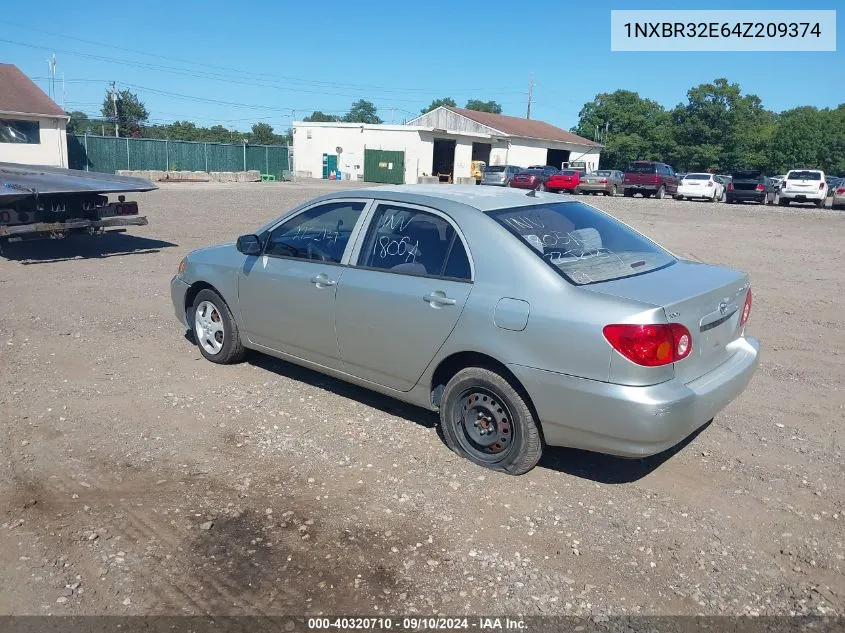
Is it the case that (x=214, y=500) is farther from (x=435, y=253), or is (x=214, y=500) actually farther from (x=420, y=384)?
(x=435, y=253)

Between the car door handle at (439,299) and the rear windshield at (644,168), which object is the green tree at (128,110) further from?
the car door handle at (439,299)

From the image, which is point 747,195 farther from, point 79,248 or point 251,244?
point 251,244

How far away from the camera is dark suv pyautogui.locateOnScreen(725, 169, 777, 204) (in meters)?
32.6

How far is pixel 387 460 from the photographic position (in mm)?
4473

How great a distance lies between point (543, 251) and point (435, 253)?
27.9 inches

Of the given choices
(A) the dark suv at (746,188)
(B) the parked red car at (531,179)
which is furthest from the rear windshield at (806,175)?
(B) the parked red car at (531,179)

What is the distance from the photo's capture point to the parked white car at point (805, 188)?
3005cm

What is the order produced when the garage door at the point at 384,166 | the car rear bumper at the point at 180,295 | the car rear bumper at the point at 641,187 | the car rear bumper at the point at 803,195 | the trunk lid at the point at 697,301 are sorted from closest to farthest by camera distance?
the trunk lid at the point at 697,301
the car rear bumper at the point at 180,295
the car rear bumper at the point at 803,195
the car rear bumper at the point at 641,187
the garage door at the point at 384,166

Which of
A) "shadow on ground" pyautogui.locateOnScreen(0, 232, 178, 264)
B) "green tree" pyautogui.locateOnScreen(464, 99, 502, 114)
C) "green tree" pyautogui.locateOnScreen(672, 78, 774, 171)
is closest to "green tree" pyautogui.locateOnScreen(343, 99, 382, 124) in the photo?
"green tree" pyautogui.locateOnScreen(464, 99, 502, 114)

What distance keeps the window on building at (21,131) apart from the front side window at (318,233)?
107ft

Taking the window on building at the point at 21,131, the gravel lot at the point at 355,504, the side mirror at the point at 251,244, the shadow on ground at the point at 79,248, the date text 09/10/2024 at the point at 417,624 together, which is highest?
the window on building at the point at 21,131

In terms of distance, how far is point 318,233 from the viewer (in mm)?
5297

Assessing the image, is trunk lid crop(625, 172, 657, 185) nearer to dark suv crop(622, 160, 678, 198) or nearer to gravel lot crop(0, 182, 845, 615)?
dark suv crop(622, 160, 678, 198)

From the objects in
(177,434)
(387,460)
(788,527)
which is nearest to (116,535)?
(177,434)
